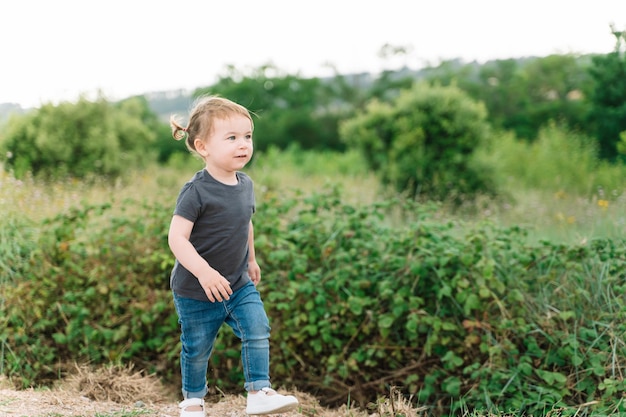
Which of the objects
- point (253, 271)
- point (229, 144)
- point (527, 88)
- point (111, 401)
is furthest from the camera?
point (527, 88)

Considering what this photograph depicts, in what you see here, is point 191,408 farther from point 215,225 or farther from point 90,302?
point 90,302

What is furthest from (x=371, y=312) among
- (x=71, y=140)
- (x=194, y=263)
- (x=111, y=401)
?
(x=71, y=140)

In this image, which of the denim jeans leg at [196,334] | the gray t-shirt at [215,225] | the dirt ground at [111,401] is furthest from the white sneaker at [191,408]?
the gray t-shirt at [215,225]

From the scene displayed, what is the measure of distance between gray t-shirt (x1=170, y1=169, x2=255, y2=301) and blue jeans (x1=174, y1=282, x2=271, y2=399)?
0.24ft

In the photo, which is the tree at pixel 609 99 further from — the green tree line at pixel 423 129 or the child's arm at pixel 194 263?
the child's arm at pixel 194 263

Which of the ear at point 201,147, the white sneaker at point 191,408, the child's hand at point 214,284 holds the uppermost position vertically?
the ear at point 201,147

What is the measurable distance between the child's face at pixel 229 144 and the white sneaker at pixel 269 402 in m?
1.05

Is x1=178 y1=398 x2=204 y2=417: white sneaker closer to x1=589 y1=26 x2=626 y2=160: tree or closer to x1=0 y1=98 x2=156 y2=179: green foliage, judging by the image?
x1=589 y1=26 x2=626 y2=160: tree

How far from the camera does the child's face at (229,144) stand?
303 cm

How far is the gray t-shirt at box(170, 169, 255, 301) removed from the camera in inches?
119

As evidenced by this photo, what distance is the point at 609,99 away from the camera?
10.0m

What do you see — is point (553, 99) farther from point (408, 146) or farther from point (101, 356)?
point (101, 356)

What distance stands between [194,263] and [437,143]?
8484 millimetres

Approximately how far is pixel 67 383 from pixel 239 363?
114 centimetres
